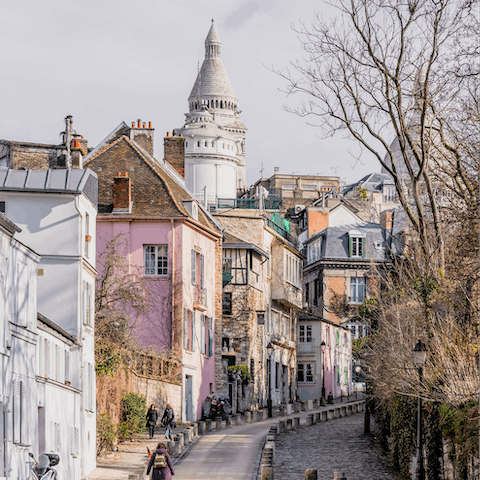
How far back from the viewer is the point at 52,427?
22.8 metres

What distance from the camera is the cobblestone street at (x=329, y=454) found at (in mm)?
28703

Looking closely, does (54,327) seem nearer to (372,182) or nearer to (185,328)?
(185,328)

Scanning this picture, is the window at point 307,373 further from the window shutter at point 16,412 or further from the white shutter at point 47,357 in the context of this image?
the window shutter at point 16,412

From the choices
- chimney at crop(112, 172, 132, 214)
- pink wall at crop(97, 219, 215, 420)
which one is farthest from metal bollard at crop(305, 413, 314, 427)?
chimney at crop(112, 172, 132, 214)

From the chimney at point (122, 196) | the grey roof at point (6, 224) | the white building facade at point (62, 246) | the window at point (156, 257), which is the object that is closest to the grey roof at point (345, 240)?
the window at point (156, 257)

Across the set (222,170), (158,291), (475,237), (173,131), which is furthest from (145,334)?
(222,170)

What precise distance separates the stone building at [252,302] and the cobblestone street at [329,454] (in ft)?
21.9

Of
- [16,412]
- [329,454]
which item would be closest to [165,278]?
[329,454]

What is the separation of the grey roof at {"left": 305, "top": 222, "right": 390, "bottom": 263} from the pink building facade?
31.9 meters

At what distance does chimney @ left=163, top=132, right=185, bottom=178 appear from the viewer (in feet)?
160

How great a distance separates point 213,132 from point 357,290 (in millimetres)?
71774

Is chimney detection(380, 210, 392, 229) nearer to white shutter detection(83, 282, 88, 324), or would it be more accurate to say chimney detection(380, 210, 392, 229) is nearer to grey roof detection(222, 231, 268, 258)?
grey roof detection(222, 231, 268, 258)

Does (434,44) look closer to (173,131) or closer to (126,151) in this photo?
(126,151)

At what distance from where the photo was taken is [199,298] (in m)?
42.0
